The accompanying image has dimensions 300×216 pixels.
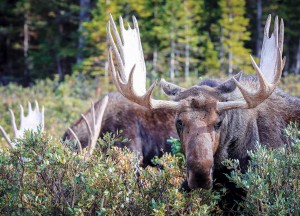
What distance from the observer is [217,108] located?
16.3 ft

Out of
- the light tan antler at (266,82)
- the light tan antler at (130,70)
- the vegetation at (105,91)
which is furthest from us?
the light tan antler at (130,70)

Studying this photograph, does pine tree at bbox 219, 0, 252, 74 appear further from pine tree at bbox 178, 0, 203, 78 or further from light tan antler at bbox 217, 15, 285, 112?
light tan antler at bbox 217, 15, 285, 112

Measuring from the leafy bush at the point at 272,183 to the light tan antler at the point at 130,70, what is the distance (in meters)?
1.06

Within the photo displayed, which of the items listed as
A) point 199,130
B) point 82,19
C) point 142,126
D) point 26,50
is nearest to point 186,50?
point 82,19

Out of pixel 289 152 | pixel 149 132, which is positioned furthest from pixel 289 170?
pixel 149 132

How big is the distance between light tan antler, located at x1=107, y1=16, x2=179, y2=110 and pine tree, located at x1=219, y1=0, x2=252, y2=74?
25.8 metres

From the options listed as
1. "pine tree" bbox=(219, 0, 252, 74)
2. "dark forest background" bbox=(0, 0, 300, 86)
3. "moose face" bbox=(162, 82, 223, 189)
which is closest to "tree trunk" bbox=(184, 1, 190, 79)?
"dark forest background" bbox=(0, 0, 300, 86)

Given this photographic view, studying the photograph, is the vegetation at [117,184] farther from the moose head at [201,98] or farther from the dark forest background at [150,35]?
the dark forest background at [150,35]

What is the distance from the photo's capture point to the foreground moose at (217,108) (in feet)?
15.3

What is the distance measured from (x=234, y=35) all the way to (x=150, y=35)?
192 inches

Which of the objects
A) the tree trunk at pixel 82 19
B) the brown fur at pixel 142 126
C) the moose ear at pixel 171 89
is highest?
the moose ear at pixel 171 89

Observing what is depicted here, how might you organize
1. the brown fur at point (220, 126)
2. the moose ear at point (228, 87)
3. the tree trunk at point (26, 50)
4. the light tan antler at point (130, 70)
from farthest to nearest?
the tree trunk at point (26, 50) → the moose ear at point (228, 87) → the light tan antler at point (130, 70) → the brown fur at point (220, 126)

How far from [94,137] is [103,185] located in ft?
9.35

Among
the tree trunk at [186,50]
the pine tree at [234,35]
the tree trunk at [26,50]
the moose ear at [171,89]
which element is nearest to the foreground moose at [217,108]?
the moose ear at [171,89]
